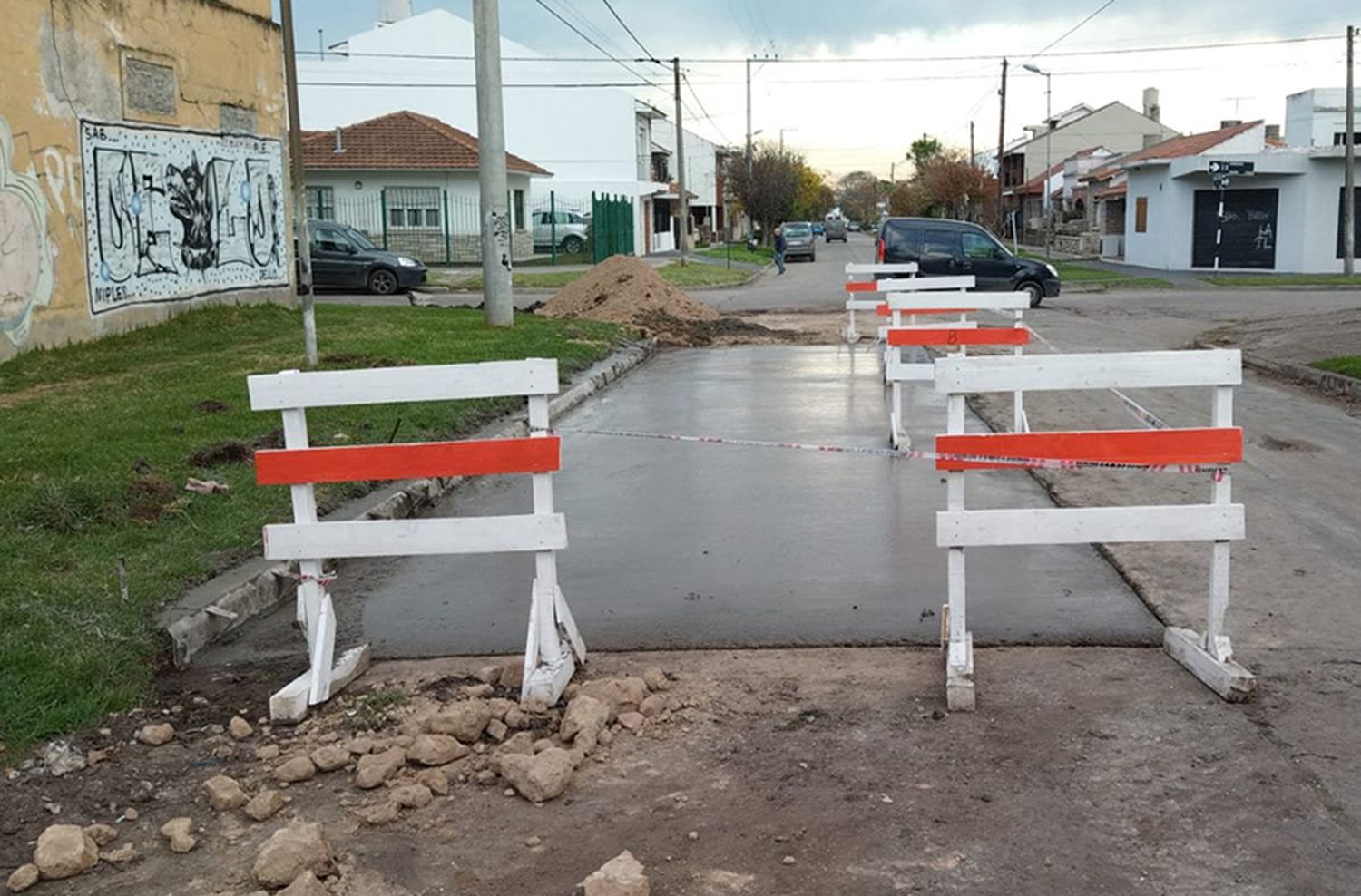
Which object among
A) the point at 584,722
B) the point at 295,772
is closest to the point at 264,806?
the point at 295,772

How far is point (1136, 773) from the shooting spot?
4.48 metres

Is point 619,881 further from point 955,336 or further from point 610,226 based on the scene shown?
point 610,226

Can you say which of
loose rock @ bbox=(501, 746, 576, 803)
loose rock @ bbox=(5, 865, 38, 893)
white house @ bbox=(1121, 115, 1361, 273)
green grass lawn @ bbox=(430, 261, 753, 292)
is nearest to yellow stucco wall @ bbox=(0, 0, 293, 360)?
loose rock @ bbox=(5, 865, 38, 893)

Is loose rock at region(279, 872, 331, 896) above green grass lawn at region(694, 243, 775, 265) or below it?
below

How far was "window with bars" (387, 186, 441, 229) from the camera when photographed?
48.9 m

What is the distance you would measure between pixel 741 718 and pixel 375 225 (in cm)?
4622

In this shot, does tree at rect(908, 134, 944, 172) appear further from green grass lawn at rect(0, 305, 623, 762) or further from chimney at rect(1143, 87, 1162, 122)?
green grass lawn at rect(0, 305, 623, 762)

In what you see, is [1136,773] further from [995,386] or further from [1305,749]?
[995,386]

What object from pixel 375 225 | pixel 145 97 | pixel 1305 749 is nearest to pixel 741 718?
pixel 1305 749

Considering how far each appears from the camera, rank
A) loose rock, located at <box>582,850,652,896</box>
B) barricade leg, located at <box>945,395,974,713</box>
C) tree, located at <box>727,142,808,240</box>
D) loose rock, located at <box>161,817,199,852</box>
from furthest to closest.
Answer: tree, located at <box>727,142,808,240</box> < barricade leg, located at <box>945,395,974,713</box> < loose rock, located at <box>161,817,199,852</box> < loose rock, located at <box>582,850,652,896</box>

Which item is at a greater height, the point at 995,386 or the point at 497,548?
the point at 995,386

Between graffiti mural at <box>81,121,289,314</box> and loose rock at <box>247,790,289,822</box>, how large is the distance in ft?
44.2

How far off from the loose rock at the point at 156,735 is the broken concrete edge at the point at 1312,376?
13140mm

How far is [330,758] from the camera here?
4691 mm
